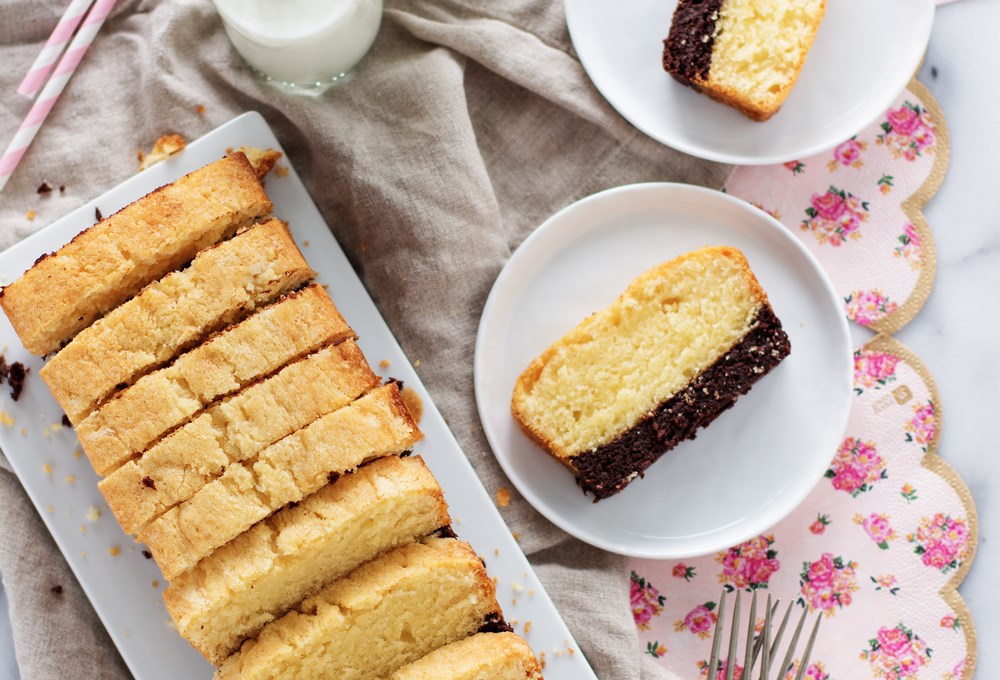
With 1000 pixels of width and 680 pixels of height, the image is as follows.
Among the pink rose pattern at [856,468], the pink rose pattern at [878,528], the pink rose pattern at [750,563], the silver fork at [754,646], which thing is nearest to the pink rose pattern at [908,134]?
the pink rose pattern at [856,468]

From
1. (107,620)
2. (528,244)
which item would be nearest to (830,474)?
(528,244)

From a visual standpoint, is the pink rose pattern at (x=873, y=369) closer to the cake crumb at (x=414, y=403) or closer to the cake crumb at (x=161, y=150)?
the cake crumb at (x=414, y=403)

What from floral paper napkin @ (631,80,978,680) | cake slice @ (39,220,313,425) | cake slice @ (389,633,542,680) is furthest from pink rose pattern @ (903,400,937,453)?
cake slice @ (39,220,313,425)

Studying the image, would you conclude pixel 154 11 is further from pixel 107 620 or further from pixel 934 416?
pixel 934 416

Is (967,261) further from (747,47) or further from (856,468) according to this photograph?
(747,47)

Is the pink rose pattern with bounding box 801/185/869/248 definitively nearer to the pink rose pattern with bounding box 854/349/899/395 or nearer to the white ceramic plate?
the pink rose pattern with bounding box 854/349/899/395

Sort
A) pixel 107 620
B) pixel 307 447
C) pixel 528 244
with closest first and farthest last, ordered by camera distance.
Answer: pixel 307 447
pixel 107 620
pixel 528 244
